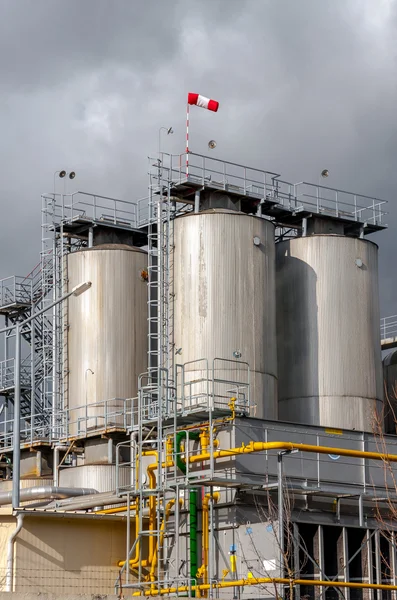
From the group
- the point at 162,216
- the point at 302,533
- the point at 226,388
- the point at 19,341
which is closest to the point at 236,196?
the point at 162,216

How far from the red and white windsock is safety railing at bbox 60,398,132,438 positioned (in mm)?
11803

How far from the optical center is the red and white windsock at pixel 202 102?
45219 millimetres

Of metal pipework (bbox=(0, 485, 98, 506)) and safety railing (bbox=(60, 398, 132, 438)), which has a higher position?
safety railing (bbox=(60, 398, 132, 438))

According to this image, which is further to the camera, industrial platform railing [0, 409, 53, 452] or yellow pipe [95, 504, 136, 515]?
industrial platform railing [0, 409, 53, 452]

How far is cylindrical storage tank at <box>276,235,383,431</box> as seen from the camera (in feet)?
143

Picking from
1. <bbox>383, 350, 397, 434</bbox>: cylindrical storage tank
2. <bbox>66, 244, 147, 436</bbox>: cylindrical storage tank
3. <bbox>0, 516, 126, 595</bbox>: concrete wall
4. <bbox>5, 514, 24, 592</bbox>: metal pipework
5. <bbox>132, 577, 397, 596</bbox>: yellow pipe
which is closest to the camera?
<bbox>132, 577, 397, 596</bbox>: yellow pipe

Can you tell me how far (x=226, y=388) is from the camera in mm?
39562

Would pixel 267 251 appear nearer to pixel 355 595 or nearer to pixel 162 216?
pixel 162 216

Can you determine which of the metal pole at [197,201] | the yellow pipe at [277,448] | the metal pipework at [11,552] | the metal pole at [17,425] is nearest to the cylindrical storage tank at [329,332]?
the metal pole at [197,201]

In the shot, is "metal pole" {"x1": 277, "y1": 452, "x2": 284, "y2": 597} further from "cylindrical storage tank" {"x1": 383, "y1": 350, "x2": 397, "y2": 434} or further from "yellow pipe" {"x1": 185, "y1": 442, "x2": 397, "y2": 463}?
"cylindrical storage tank" {"x1": 383, "y1": 350, "x2": 397, "y2": 434}

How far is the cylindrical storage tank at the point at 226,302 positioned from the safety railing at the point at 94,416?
5402 millimetres

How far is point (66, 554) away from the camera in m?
33.7

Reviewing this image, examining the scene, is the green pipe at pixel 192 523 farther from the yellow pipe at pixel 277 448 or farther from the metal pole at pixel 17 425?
the metal pole at pixel 17 425

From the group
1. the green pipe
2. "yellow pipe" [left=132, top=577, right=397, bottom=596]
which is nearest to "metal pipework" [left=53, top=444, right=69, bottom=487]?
"yellow pipe" [left=132, top=577, right=397, bottom=596]
